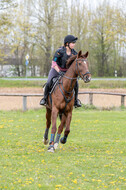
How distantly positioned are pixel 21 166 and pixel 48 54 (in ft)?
110

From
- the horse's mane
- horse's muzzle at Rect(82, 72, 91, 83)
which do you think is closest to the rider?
the horse's mane

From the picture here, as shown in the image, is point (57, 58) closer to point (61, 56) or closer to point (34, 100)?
point (61, 56)

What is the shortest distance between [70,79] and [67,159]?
1.97 m

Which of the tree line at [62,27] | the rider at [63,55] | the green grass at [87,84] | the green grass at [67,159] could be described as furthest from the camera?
the tree line at [62,27]

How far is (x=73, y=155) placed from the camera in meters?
7.93

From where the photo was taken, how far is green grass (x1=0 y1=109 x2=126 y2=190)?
5.63 metres

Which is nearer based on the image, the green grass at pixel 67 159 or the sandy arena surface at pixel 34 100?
the green grass at pixel 67 159

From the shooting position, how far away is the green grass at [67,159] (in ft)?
18.5

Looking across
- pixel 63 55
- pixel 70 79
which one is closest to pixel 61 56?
pixel 63 55

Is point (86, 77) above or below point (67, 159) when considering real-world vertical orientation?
above

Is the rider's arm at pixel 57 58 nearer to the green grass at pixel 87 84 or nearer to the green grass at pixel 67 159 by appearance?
the green grass at pixel 67 159

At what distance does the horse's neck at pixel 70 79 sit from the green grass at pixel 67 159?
1.64 meters

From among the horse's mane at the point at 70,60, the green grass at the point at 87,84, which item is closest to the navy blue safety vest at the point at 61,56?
the horse's mane at the point at 70,60

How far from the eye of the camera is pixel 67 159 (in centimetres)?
741
